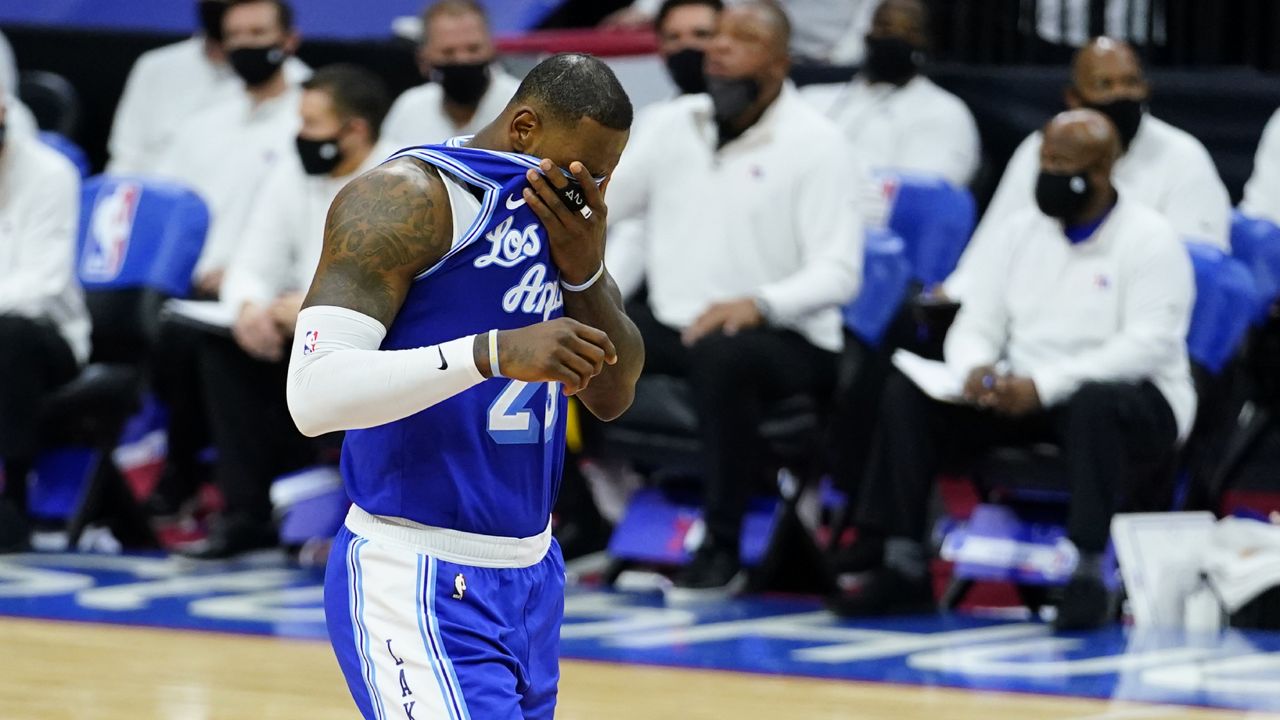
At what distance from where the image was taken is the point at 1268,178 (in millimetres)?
6965

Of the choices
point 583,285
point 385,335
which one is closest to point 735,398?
point 583,285

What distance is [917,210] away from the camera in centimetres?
707

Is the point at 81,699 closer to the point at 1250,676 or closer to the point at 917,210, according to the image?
the point at 1250,676

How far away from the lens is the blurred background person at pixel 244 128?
7.76 meters

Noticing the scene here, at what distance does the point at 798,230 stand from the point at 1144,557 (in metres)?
1.49

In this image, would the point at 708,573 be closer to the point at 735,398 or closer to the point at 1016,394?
the point at 735,398

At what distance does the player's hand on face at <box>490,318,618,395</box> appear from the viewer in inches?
98.2

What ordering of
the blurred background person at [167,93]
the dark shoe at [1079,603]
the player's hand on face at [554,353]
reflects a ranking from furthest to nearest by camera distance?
the blurred background person at [167,93]
the dark shoe at [1079,603]
the player's hand on face at [554,353]

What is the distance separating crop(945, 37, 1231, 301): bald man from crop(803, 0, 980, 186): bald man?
24.7 inches

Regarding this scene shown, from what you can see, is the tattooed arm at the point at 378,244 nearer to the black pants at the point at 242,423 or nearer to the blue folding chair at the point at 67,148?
the black pants at the point at 242,423

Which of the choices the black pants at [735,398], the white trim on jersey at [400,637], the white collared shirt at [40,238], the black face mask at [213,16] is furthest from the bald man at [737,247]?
the white trim on jersey at [400,637]

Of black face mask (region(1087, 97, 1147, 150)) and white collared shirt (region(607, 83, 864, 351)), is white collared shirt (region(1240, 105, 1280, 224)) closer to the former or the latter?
black face mask (region(1087, 97, 1147, 150))

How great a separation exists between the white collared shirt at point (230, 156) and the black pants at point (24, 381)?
2.22ft

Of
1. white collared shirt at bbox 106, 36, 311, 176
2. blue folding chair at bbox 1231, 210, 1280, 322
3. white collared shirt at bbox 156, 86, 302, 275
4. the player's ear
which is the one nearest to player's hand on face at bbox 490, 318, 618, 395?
the player's ear
